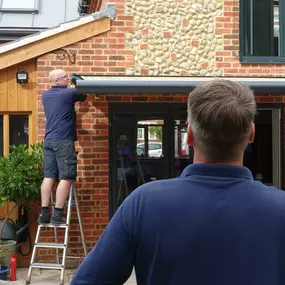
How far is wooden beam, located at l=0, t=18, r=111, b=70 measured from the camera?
719cm

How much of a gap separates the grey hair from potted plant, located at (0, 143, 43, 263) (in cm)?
536

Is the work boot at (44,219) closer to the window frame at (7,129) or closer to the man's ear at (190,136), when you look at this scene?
the window frame at (7,129)

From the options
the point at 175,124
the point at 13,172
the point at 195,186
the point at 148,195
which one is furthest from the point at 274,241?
the point at 175,124

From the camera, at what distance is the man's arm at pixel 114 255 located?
1.58m

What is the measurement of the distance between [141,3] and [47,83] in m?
1.76

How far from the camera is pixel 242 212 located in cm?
159

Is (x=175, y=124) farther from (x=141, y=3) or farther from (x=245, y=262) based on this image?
(x=245, y=262)

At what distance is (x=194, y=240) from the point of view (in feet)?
5.16

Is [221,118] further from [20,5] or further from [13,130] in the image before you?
[20,5]

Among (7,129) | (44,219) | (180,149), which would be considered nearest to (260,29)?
(180,149)

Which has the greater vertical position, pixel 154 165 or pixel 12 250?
pixel 154 165

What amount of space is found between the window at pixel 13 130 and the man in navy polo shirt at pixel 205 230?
20.2 ft

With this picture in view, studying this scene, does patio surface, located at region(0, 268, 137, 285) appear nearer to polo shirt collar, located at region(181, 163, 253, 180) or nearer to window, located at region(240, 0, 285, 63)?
window, located at region(240, 0, 285, 63)

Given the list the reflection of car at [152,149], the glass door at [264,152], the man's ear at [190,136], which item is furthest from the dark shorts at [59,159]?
the man's ear at [190,136]
